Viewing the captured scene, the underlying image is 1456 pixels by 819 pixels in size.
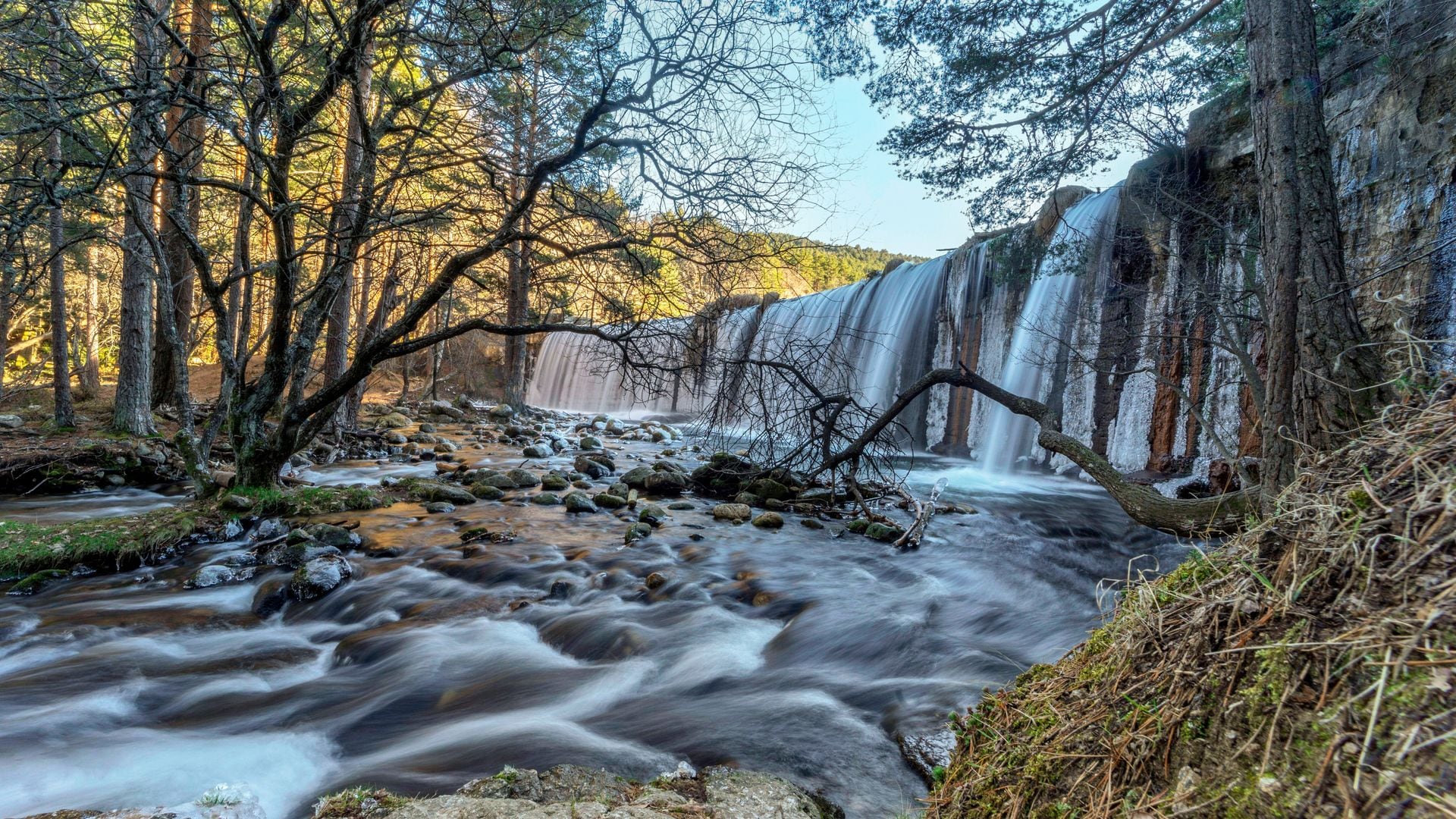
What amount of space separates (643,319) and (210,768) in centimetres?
438

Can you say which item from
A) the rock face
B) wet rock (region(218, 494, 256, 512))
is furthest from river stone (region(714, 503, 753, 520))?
the rock face

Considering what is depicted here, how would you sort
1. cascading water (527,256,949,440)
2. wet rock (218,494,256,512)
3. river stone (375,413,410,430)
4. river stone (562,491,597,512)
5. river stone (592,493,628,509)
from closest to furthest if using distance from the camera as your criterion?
1. wet rock (218,494,256,512)
2. cascading water (527,256,949,440)
3. river stone (562,491,597,512)
4. river stone (592,493,628,509)
5. river stone (375,413,410,430)

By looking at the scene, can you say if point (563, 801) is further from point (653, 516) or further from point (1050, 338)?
point (1050, 338)

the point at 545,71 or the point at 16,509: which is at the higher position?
the point at 545,71

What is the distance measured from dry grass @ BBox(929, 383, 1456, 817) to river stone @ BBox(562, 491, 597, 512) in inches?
259

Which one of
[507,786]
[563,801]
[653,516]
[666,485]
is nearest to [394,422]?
[666,485]

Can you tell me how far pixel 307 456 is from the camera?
966cm

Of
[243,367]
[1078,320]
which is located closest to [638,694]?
[243,367]

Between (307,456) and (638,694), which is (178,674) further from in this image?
(307,456)

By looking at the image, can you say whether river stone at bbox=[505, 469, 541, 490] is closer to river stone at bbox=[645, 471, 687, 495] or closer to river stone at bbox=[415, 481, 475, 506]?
river stone at bbox=[415, 481, 475, 506]

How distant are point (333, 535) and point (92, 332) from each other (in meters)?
18.7

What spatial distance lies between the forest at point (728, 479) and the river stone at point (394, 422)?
256 cm

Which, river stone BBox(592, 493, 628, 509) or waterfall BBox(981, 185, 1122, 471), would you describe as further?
waterfall BBox(981, 185, 1122, 471)

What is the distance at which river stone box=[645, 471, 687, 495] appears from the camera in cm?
909
